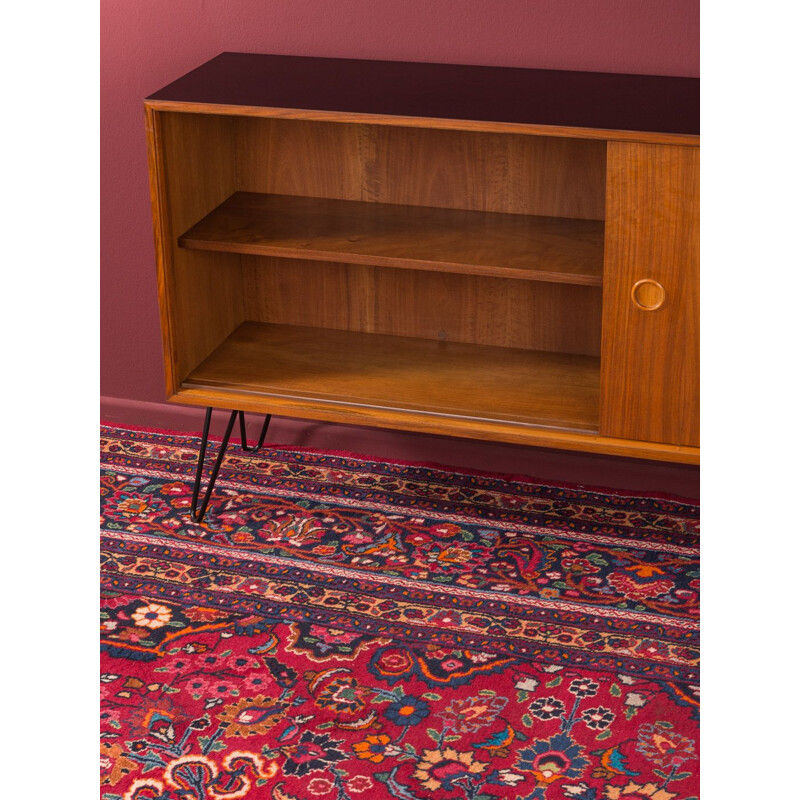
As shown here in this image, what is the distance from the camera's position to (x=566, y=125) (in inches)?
75.2

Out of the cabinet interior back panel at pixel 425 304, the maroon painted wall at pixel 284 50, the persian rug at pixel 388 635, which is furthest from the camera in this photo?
the cabinet interior back panel at pixel 425 304

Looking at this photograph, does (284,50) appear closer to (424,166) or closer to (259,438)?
(424,166)

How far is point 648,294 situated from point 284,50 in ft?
3.48

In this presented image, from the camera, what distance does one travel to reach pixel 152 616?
2133mm

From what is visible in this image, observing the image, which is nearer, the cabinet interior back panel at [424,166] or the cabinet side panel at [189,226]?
the cabinet side panel at [189,226]

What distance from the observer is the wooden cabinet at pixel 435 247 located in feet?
6.48

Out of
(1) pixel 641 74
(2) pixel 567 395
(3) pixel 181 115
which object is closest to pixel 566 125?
(1) pixel 641 74

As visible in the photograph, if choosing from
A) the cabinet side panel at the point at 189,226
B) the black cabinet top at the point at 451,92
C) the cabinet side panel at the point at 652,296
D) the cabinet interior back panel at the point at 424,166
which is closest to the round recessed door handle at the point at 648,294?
the cabinet side panel at the point at 652,296

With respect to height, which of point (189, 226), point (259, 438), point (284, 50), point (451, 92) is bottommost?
point (259, 438)

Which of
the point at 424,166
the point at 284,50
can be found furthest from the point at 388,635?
the point at 284,50

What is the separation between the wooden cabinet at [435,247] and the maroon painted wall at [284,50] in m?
→ 0.06

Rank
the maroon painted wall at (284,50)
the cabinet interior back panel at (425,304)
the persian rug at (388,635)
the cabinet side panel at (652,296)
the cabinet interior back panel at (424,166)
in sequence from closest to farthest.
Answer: the persian rug at (388,635), the cabinet side panel at (652,296), the maroon painted wall at (284,50), the cabinet interior back panel at (424,166), the cabinet interior back panel at (425,304)

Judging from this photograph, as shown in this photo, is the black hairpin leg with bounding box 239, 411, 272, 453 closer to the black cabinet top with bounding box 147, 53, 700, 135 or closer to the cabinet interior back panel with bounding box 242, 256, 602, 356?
the cabinet interior back panel with bounding box 242, 256, 602, 356

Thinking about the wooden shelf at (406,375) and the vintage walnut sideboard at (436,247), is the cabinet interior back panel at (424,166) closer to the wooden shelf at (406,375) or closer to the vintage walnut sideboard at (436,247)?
the vintage walnut sideboard at (436,247)
